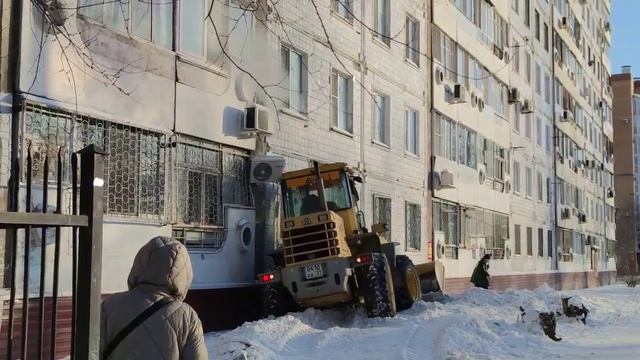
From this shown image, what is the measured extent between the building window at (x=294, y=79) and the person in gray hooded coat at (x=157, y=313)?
11.5 m

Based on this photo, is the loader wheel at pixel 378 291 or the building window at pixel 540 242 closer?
the loader wheel at pixel 378 291

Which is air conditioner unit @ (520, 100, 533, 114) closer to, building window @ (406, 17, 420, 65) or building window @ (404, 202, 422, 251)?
building window @ (406, 17, 420, 65)

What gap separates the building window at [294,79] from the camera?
50.1 ft

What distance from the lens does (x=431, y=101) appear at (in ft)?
75.6

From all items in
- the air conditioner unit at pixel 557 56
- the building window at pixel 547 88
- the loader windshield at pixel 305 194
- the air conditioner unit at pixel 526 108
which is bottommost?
the loader windshield at pixel 305 194

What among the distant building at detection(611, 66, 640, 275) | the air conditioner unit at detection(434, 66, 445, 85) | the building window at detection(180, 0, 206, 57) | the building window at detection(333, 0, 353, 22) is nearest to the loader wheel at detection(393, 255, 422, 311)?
the building window at detection(180, 0, 206, 57)

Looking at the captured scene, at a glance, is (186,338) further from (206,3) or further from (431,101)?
(431,101)

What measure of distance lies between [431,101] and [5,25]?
15814 mm

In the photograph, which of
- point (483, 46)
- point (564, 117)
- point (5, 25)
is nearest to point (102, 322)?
point (5, 25)

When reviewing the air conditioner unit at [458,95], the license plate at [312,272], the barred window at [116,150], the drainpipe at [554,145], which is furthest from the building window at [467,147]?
the barred window at [116,150]

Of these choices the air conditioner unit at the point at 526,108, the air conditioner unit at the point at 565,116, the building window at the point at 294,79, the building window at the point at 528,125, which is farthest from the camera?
the air conditioner unit at the point at 565,116

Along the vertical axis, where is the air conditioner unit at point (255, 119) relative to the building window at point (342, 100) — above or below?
below

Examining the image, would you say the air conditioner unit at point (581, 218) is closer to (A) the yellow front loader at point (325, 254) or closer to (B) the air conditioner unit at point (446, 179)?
(B) the air conditioner unit at point (446, 179)

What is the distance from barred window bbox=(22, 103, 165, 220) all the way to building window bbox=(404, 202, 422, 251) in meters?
10.8
